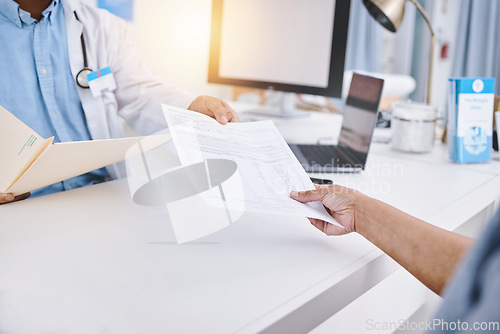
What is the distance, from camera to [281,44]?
154 centimetres

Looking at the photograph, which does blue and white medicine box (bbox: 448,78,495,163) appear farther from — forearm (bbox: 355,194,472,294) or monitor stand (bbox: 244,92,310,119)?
monitor stand (bbox: 244,92,310,119)

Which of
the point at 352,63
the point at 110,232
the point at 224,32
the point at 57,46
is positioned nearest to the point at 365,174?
the point at 110,232

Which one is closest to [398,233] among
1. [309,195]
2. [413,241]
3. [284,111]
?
[413,241]

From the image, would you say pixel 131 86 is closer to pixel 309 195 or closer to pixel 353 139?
pixel 353 139

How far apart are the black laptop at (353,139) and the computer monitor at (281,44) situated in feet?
0.99

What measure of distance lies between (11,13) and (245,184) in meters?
0.81

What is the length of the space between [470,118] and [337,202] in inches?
26.6

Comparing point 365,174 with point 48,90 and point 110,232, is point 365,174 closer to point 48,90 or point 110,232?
point 110,232

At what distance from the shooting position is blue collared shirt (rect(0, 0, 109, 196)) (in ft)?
3.34

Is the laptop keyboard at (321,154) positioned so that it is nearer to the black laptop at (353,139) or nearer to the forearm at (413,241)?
the black laptop at (353,139)

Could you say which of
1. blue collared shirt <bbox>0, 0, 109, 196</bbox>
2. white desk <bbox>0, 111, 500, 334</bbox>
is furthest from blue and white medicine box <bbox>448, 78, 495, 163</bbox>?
blue collared shirt <bbox>0, 0, 109, 196</bbox>

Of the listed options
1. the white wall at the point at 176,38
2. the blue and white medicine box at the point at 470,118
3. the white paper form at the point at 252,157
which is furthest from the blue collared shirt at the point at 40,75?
the blue and white medicine box at the point at 470,118

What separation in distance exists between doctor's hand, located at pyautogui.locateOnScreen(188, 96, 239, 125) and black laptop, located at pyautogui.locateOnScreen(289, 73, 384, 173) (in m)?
0.22

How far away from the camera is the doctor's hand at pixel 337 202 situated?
625 millimetres
